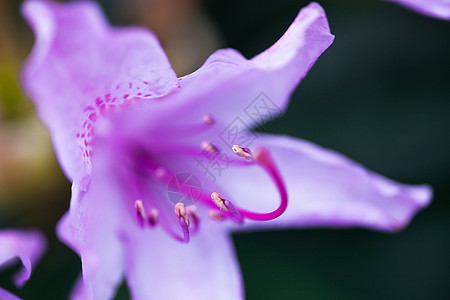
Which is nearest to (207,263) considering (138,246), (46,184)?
(138,246)

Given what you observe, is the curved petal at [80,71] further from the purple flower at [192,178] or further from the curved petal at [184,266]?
the curved petal at [184,266]

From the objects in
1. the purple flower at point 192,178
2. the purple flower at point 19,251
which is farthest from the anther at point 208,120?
the purple flower at point 19,251

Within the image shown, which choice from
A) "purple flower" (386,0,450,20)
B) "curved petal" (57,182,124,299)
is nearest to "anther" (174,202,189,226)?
"curved petal" (57,182,124,299)

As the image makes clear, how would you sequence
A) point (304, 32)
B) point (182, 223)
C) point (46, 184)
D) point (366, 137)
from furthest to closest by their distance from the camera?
point (366, 137), point (46, 184), point (182, 223), point (304, 32)

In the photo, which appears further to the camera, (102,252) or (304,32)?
(102,252)

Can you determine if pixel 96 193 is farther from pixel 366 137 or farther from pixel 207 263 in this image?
pixel 366 137

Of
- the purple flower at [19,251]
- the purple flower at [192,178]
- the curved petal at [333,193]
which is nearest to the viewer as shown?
the purple flower at [19,251]

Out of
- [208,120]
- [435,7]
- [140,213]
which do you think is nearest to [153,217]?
[140,213]

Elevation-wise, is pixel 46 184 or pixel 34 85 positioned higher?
pixel 34 85
